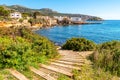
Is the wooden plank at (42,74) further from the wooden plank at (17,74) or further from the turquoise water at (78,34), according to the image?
the turquoise water at (78,34)

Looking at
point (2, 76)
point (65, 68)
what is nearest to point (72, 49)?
point (65, 68)

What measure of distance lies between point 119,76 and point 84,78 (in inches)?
67.2

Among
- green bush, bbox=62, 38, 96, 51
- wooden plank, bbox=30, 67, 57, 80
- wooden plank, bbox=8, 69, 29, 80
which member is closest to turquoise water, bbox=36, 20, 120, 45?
green bush, bbox=62, 38, 96, 51

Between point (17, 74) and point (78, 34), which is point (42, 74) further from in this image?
point (78, 34)

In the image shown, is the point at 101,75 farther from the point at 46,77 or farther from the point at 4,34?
the point at 4,34

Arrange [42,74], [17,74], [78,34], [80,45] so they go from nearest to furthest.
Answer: [17,74] → [42,74] → [80,45] → [78,34]

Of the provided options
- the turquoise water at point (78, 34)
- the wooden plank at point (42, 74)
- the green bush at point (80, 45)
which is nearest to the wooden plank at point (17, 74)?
the wooden plank at point (42, 74)

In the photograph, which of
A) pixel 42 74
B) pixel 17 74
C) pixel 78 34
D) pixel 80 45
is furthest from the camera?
pixel 78 34

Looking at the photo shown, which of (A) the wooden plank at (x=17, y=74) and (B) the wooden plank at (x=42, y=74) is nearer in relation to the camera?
(A) the wooden plank at (x=17, y=74)

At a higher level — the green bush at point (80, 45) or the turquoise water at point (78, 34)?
the green bush at point (80, 45)

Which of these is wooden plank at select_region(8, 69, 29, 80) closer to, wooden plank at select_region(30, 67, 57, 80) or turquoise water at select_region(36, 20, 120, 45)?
wooden plank at select_region(30, 67, 57, 80)

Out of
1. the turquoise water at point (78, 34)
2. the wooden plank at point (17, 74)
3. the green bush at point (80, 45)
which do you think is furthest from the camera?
the turquoise water at point (78, 34)

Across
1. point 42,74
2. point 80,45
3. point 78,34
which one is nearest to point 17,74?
point 42,74

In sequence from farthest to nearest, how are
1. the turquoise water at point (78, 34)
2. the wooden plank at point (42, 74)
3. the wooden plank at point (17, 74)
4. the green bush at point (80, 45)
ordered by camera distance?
the turquoise water at point (78, 34), the green bush at point (80, 45), the wooden plank at point (42, 74), the wooden plank at point (17, 74)
